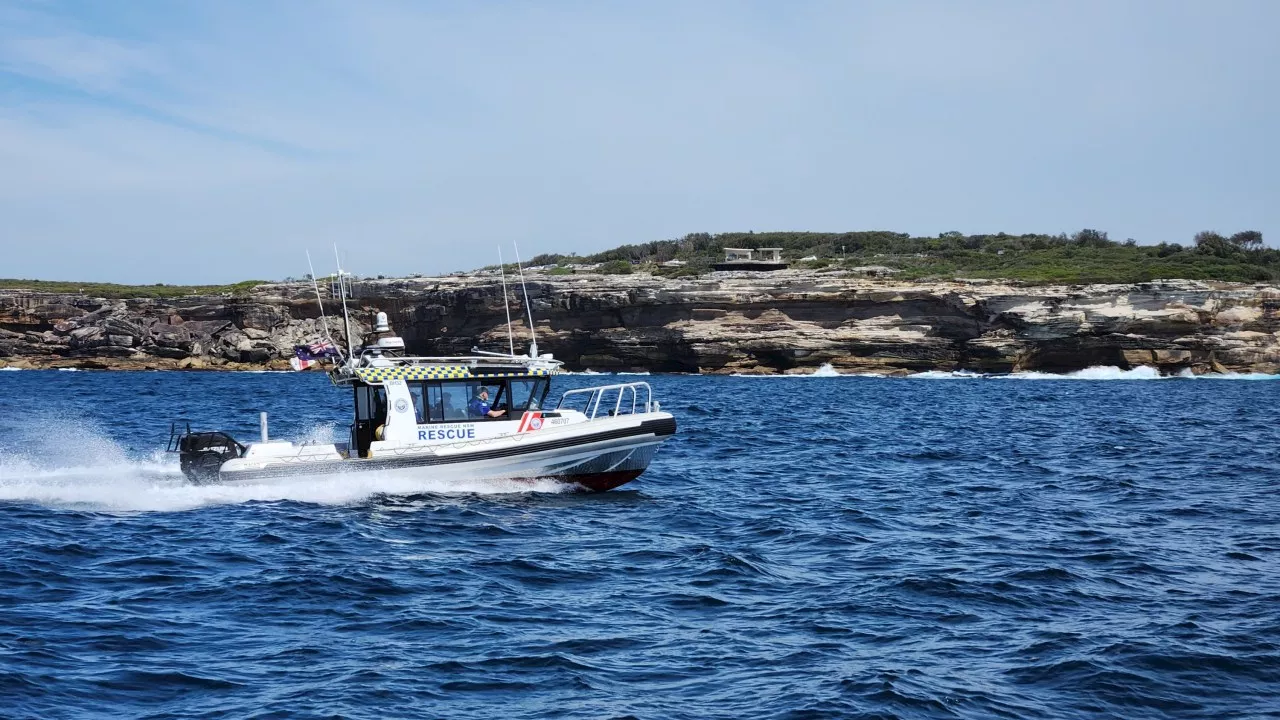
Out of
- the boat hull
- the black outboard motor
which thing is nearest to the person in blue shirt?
the boat hull

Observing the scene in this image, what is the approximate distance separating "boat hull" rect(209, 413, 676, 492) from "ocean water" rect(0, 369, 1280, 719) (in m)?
0.29

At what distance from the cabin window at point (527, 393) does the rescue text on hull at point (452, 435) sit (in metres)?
0.02

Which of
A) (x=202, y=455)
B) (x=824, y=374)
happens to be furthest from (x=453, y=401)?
(x=824, y=374)

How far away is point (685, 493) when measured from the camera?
20859 millimetres

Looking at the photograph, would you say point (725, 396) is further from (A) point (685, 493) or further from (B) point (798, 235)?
(B) point (798, 235)

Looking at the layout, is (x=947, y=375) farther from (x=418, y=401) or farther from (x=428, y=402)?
(x=418, y=401)

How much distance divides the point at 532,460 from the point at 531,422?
71 cm

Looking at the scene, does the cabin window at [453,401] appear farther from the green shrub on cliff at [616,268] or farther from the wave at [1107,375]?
the green shrub on cliff at [616,268]

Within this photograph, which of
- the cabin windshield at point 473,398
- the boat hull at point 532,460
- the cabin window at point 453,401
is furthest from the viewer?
the cabin window at point 453,401

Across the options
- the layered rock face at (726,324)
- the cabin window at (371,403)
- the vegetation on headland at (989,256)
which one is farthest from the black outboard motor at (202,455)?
the vegetation on headland at (989,256)

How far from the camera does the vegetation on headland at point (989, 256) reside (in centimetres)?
8344

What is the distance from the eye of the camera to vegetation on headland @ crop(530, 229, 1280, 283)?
3285 inches

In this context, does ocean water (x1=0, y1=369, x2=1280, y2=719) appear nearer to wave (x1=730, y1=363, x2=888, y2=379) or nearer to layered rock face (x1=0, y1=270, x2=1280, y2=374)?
layered rock face (x1=0, y1=270, x2=1280, y2=374)

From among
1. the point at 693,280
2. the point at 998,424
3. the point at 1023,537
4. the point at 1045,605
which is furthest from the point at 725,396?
the point at 1045,605
